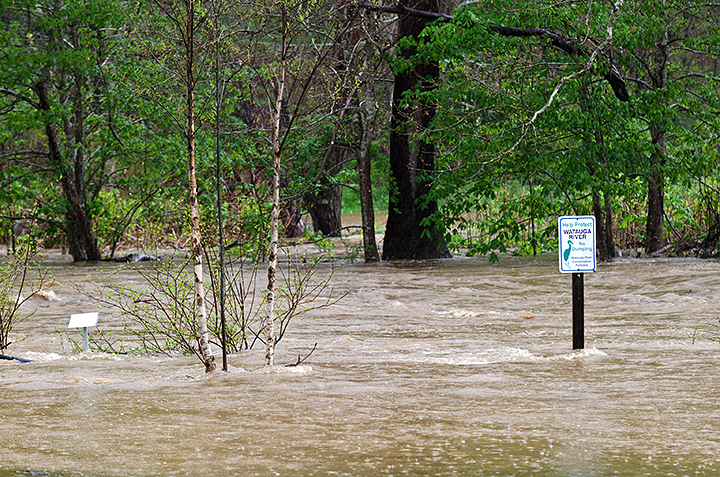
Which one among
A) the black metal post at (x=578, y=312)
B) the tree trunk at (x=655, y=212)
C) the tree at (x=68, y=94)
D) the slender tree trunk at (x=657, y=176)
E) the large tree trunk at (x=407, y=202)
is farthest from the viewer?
the large tree trunk at (x=407, y=202)

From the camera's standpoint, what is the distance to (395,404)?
5934 mm

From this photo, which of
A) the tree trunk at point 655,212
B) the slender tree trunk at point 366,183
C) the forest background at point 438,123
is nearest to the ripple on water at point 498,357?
the forest background at point 438,123

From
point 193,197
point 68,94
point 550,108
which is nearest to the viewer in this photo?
point 193,197

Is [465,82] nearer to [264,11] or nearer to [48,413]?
[264,11]

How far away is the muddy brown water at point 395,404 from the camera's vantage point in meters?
4.52

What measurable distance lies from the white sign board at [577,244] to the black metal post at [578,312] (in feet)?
0.59

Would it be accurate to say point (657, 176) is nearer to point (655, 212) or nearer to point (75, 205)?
point (655, 212)

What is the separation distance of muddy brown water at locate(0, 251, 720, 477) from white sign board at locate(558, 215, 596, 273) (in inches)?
30.7

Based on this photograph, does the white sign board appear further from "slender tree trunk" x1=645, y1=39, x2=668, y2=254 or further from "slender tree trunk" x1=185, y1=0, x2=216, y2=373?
"slender tree trunk" x1=645, y1=39, x2=668, y2=254

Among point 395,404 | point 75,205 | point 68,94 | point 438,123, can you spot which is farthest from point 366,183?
point 395,404

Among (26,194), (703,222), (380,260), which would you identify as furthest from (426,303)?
(26,194)

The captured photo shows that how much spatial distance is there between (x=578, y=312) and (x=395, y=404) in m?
2.59

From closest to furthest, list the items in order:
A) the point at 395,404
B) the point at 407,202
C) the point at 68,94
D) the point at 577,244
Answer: the point at 395,404 → the point at 577,244 → the point at 68,94 → the point at 407,202

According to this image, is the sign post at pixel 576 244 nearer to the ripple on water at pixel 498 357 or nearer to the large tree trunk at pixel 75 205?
the ripple on water at pixel 498 357
